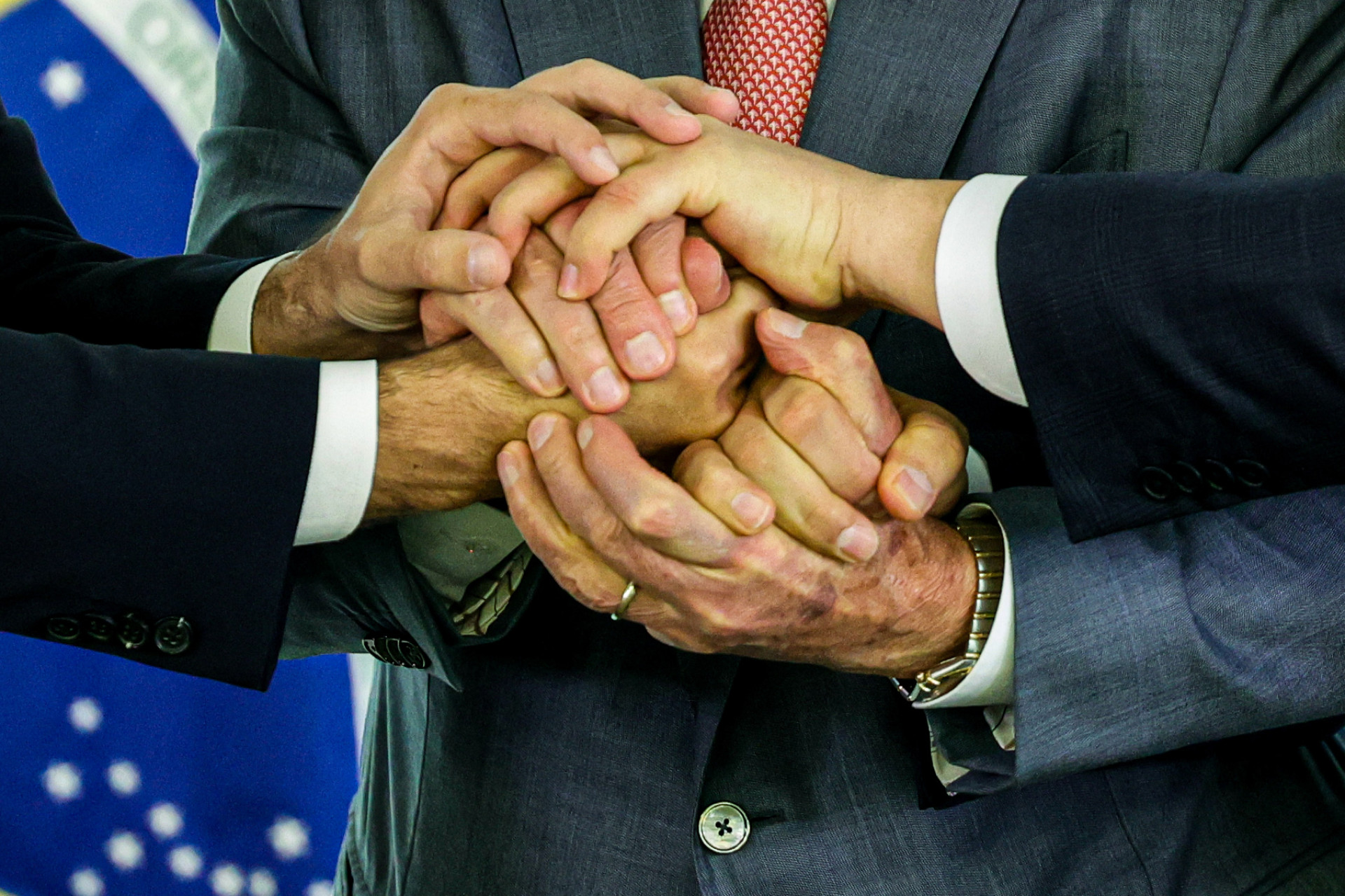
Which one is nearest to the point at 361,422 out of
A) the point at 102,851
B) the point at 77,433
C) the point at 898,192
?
the point at 77,433

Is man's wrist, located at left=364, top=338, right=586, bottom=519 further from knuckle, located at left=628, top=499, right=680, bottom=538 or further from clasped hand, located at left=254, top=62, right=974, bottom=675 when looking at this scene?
knuckle, located at left=628, top=499, right=680, bottom=538

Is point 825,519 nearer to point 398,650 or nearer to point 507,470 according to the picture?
point 507,470

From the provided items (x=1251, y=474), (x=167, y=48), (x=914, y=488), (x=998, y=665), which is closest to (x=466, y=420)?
(x=914, y=488)

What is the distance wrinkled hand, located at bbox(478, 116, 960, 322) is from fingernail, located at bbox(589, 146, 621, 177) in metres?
0.01

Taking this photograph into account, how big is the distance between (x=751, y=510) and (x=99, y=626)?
461mm

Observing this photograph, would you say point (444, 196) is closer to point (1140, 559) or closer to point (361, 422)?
point (361, 422)

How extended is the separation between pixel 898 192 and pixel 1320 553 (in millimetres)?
410

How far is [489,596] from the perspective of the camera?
114cm

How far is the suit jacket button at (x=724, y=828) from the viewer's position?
1.05 metres

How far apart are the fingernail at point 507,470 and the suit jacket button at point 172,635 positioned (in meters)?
0.24

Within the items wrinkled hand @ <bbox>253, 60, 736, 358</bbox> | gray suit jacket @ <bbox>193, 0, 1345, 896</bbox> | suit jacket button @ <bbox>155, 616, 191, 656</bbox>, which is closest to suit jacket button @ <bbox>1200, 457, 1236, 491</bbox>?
gray suit jacket @ <bbox>193, 0, 1345, 896</bbox>

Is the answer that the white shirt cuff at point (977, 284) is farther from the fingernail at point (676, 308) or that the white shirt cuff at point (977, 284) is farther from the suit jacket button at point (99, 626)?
the suit jacket button at point (99, 626)

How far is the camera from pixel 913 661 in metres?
0.98

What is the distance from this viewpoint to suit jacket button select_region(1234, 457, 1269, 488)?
34.0 inches
